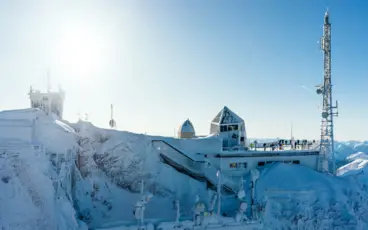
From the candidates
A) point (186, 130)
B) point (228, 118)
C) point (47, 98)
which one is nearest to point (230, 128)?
point (228, 118)

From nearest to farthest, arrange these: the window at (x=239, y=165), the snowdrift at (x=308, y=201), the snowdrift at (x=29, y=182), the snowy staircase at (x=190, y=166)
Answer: the snowdrift at (x=29, y=182) → the snowdrift at (x=308, y=201) → the snowy staircase at (x=190, y=166) → the window at (x=239, y=165)

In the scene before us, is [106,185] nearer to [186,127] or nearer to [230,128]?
[186,127]

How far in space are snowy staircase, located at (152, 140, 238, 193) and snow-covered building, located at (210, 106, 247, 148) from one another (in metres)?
7.64

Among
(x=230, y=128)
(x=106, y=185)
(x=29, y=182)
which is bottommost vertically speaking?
(x=106, y=185)

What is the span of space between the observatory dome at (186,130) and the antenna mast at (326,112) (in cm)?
1753

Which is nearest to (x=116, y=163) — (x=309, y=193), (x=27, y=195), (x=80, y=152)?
(x=80, y=152)

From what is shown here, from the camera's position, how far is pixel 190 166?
3441 centimetres

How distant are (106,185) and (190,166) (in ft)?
32.4

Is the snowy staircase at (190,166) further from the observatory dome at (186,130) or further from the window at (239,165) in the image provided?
the observatory dome at (186,130)

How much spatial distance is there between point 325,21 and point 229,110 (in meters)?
18.3

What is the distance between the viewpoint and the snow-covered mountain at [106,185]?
66.9 ft

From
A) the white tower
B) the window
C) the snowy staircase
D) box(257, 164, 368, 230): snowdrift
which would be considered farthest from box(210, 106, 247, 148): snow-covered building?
the white tower

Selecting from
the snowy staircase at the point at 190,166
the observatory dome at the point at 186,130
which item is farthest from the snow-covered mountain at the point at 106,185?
the observatory dome at the point at 186,130

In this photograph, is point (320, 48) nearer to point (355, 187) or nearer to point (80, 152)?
point (355, 187)
